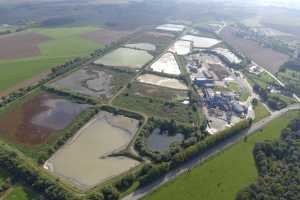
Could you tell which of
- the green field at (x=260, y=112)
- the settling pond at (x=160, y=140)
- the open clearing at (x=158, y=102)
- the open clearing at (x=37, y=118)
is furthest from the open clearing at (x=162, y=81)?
the settling pond at (x=160, y=140)

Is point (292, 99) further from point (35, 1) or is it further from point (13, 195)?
point (35, 1)

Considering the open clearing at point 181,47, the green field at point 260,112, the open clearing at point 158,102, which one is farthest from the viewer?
the open clearing at point 181,47

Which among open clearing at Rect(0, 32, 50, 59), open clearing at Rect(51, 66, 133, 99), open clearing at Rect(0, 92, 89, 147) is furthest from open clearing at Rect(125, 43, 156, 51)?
open clearing at Rect(0, 92, 89, 147)

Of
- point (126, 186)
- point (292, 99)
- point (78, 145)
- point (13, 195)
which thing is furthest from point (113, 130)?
point (292, 99)

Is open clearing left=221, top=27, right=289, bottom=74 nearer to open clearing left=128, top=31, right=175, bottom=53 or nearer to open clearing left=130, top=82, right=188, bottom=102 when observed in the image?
open clearing left=128, top=31, right=175, bottom=53

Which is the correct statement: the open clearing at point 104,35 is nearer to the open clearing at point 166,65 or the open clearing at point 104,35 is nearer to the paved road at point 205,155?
the open clearing at point 166,65

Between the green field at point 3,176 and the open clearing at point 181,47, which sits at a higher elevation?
the green field at point 3,176

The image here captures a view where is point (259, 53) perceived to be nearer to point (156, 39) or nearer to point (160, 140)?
point (156, 39)
